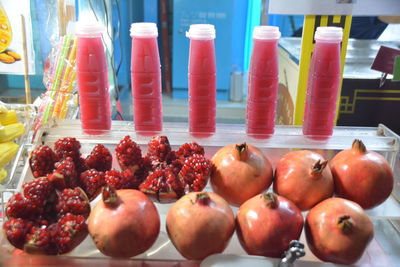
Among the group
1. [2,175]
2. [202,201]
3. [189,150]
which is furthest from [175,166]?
[2,175]

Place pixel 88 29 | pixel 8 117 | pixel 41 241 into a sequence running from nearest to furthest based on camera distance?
pixel 41 241, pixel 88 29, pixel 8 117

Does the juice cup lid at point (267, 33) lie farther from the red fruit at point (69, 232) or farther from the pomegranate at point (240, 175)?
the red fruit at point (69, 232)

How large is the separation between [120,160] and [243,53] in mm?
2736

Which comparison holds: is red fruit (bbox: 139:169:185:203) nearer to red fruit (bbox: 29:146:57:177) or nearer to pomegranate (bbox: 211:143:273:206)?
pomegranate (bbox: 211:143:273:206)

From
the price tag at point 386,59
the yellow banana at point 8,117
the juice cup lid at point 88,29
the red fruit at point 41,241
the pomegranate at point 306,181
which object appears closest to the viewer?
the red fruit at point 41,241

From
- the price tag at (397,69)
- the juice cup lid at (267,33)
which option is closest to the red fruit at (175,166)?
the juice cup lid at (267,33)

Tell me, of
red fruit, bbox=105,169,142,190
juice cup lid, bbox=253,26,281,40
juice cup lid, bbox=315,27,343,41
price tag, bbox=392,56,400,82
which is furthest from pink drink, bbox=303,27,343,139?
red fruit, bbox=105,169,142,190

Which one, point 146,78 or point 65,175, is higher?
point 146,78

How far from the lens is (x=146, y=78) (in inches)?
Answer: 38.3

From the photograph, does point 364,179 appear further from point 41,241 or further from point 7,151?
point 7,151

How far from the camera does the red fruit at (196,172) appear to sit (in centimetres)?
77

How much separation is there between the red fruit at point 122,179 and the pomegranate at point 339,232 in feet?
1.07

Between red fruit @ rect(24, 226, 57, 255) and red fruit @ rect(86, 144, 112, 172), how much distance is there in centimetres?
19

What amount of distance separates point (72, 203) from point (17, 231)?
0.30 ft
